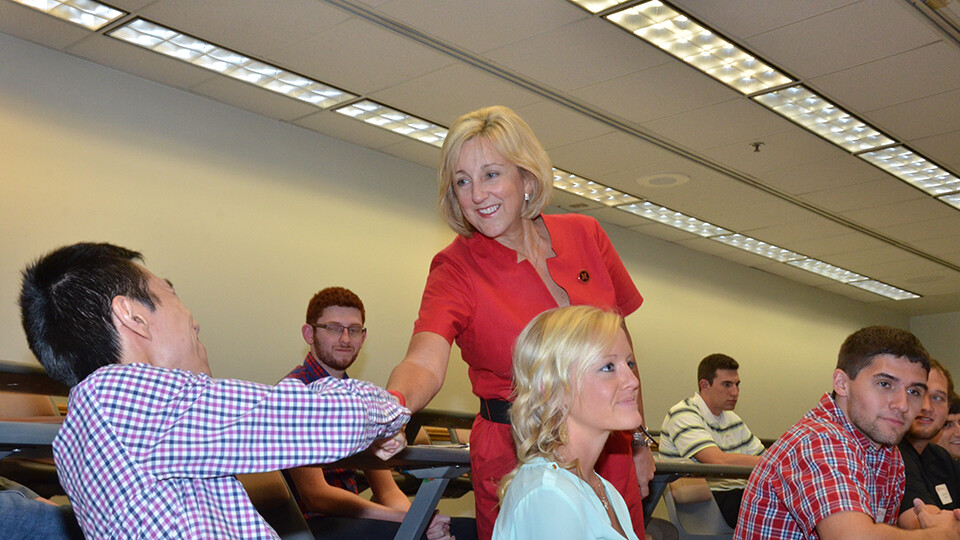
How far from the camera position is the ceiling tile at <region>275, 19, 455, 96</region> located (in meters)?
4.80

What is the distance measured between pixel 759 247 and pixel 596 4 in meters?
6.02

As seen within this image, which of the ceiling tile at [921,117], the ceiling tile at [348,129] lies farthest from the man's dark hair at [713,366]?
the ceiling tile at [348,129]

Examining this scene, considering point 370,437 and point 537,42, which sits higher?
point 537,42

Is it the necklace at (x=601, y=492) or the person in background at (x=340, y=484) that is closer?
the necklace at (x=601, y=492)

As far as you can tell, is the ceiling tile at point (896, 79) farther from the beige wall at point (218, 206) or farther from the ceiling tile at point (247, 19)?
the beige wall at point (218, 206)

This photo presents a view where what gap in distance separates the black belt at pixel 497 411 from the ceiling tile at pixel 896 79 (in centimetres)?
408

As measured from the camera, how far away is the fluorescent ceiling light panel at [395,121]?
19.4 ft

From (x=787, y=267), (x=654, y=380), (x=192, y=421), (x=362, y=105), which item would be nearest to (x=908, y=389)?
(x=192, y=421)

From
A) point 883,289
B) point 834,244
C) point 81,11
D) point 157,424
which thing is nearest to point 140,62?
point 81,11

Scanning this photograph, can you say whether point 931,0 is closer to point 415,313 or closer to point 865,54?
point 865,54

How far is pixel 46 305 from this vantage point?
4.58 feet

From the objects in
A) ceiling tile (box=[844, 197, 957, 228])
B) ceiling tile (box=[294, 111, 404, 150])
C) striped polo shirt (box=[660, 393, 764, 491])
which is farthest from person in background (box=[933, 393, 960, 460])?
ceiling tile (box=[294, 111, 404, 150])

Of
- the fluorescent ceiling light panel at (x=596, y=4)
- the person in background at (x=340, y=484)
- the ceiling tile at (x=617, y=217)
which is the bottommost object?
the person in background at (x=340, y=484)

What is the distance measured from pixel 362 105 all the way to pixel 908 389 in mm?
4176
